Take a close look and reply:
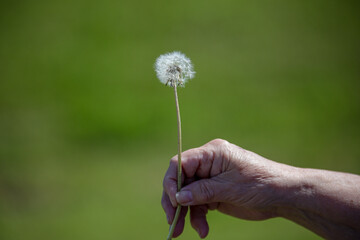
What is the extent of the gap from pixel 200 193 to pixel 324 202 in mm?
439

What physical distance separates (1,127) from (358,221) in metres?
3.58

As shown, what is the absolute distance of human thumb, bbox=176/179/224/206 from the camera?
107 cm

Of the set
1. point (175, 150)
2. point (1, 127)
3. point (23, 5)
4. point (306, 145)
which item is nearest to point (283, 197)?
point (175, 150)

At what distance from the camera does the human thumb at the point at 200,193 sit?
3.51 ft

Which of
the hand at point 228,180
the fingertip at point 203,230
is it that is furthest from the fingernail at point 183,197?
the fingertip at point 203,230

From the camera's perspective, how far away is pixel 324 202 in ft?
3.57

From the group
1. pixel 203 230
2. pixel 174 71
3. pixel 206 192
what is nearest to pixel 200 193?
pixel 206 192

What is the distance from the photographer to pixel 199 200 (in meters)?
1.08

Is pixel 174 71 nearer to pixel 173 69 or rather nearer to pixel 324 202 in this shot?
pixel 173 69

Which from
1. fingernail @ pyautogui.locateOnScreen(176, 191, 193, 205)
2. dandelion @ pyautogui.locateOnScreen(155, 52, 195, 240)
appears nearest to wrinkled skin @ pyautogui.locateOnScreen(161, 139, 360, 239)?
fingernail @ pyautogui.locateOnScreen(176, 191, 193, 205)

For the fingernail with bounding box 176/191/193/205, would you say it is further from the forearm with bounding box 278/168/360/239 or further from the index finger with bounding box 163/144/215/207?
the forearm with bounding box 278/168/360/239

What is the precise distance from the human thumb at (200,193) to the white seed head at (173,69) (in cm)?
37

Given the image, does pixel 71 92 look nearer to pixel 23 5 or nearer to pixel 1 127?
pixel 1 127

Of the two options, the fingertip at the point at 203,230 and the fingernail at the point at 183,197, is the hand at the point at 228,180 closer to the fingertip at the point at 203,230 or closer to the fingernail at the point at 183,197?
the fingernail at the point at 183,197
